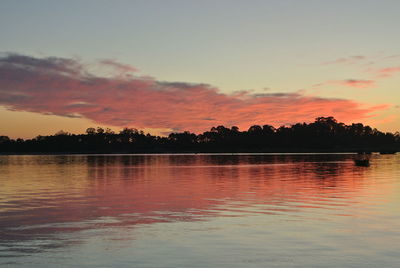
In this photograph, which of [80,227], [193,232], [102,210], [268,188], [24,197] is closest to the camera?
[193,232]

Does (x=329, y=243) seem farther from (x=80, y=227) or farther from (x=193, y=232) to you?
(x=80, y=227)

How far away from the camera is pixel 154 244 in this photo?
20109mm

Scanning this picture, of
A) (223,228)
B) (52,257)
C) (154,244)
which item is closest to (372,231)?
(223,228)

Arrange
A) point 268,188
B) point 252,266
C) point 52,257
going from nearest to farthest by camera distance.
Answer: point 252,266 → point 52,257 → point 268,188

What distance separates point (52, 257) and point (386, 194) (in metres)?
32.2

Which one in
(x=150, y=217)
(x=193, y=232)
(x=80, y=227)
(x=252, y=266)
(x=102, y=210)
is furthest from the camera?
(x=102, y=210)

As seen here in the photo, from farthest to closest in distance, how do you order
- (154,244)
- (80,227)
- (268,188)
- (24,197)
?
(268,188) < (24,197) < (80,227) < (154,244)

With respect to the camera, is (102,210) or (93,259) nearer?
(93,259)

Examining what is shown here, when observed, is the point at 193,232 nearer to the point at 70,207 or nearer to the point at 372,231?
the point at 372,231

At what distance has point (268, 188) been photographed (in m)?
47.6

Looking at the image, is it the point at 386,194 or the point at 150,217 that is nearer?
the point at 150,217

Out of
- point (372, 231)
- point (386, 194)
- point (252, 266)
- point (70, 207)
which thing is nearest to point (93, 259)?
point (252, 266)

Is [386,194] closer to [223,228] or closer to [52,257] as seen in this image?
[223,228]

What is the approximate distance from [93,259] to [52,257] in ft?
5.41
